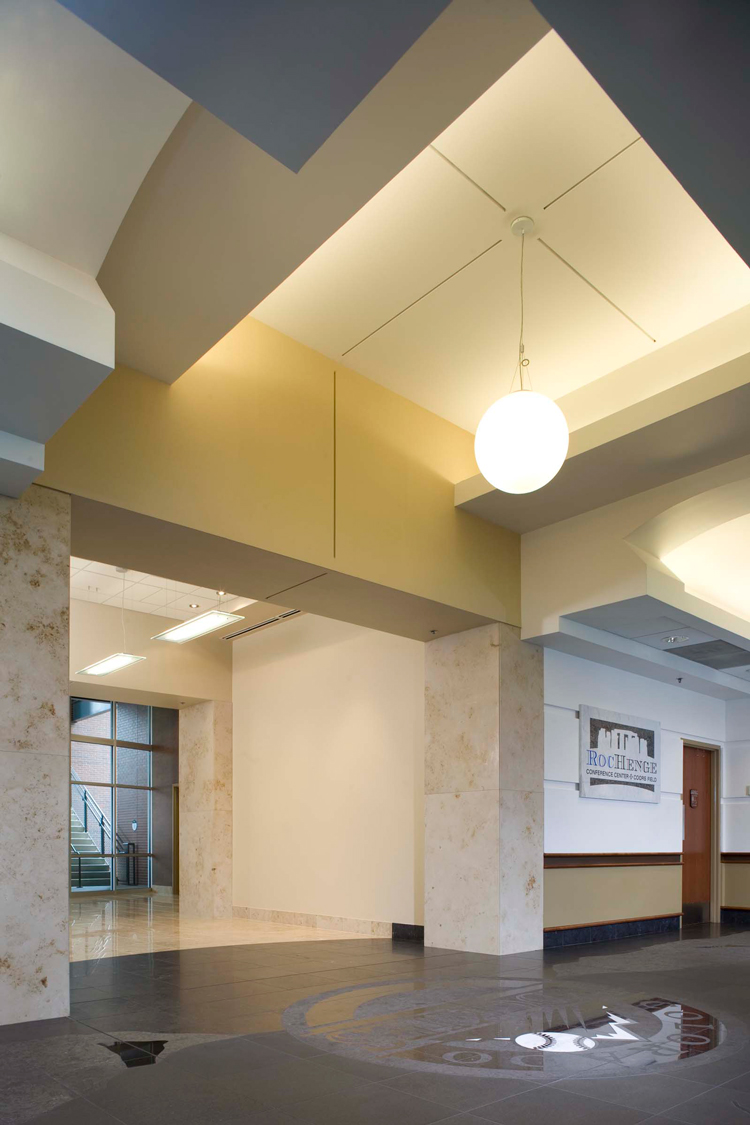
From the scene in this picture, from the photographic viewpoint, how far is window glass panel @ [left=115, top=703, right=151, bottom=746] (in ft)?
61.9

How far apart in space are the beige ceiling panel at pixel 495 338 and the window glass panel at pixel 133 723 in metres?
13.1

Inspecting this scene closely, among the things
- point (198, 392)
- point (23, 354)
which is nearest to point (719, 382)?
point (198, 392)

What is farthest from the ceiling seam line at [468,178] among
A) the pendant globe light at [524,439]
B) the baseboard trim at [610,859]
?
the baseboard trim at [610,859]

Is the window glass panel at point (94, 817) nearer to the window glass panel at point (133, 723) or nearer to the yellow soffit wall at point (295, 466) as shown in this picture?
the window glass panel at point (133, 723)

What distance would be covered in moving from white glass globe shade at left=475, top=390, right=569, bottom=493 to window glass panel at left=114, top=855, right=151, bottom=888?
15.7 m

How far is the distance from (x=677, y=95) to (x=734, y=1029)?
5273 mm

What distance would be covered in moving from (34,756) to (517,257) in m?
5.00

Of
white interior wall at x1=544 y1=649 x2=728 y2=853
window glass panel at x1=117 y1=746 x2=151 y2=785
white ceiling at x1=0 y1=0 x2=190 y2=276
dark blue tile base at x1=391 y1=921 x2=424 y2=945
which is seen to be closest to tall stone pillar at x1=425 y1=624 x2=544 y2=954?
white interior wall at x1=544 y1=649 x2=728 y2=853

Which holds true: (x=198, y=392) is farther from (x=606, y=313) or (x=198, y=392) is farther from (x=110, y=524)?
(x=606, y=313)

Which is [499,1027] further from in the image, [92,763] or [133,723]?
[133,723]

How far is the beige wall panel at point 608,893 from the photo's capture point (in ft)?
30.7

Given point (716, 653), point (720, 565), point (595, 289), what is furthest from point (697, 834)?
point (595, 289)

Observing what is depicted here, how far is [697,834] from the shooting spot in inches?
498

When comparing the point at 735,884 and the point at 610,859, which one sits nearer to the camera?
the point at 610,859
